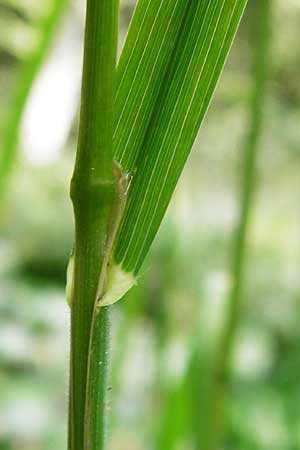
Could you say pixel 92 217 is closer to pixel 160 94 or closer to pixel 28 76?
pixel 160 94

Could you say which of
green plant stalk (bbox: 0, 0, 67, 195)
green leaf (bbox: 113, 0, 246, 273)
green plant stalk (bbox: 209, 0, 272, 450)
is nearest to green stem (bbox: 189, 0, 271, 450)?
green plant stalk (bbox: 209, 0, 272, 450)

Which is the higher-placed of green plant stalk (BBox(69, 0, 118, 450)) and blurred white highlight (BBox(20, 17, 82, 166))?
blurred white highlight (BBox(20, 17, 82, 166))

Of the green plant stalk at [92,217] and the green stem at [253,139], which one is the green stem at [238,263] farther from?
the green plant stalk at [92,217]

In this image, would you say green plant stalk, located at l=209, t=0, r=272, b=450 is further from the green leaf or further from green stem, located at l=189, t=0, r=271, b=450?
the green leaf

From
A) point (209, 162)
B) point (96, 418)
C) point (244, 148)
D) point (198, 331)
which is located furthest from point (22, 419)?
point (209, 162)

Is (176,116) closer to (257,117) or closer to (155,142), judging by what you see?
(155,142)

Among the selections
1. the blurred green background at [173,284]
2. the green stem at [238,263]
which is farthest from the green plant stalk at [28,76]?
the green stem at [238,263]
